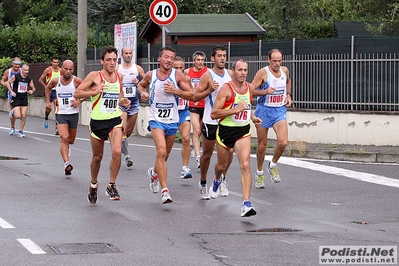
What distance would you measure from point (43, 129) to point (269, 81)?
44.1 feet

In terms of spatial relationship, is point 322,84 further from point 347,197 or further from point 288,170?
point 347,197

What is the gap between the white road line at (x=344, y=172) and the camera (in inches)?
573

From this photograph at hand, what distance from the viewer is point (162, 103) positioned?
40.7 feet

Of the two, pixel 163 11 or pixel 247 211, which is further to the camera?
pixel 163 11

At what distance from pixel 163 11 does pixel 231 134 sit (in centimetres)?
795

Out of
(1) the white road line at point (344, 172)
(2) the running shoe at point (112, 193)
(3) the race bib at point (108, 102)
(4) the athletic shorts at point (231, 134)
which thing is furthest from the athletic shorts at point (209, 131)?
(1) the white road line at point (344, 172)

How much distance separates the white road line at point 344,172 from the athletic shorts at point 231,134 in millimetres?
3475

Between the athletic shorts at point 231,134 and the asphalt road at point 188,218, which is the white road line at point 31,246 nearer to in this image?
the asphalt road at point 188,218

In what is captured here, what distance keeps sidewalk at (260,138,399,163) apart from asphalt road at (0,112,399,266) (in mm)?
997

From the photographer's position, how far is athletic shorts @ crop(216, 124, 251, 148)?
11.5 m

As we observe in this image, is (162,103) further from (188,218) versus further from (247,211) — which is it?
(247,211)

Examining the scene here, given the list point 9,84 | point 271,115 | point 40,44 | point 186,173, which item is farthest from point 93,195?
point 40,44

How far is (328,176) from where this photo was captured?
15.3 m

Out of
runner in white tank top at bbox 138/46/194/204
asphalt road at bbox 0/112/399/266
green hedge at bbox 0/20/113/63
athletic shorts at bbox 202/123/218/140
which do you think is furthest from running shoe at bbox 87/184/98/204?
green hedge at bbox 0/20/113/63
